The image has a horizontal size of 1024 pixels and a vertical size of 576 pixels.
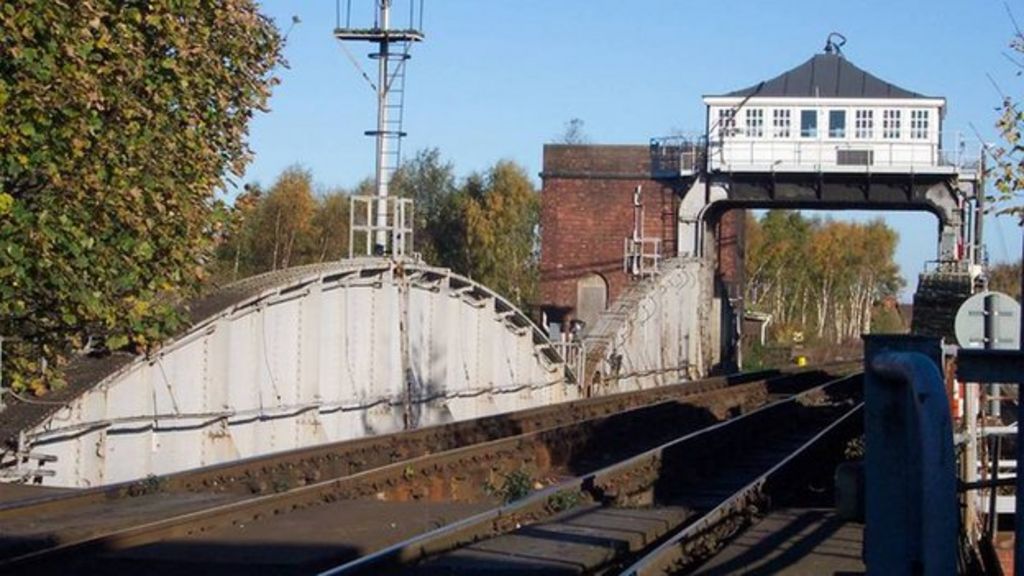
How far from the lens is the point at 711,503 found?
17609mm

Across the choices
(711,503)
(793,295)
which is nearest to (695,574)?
(711,503)

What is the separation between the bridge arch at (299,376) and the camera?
66.0 feet

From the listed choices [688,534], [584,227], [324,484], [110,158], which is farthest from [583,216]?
[688,534]

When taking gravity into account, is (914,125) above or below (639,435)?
above

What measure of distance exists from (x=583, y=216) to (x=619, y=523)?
158 feet

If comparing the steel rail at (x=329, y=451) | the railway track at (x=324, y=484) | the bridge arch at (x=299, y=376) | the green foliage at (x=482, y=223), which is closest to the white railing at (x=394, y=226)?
the bridge arch at (x=299, y=376)

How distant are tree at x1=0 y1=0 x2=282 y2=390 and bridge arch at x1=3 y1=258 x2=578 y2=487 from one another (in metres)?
2.15

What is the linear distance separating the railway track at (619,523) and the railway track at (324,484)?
1.97 ft

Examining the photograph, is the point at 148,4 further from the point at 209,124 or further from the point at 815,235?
the point at 815,235

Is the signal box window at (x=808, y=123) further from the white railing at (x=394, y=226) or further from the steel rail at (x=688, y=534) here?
the steel rail at (x=688, y=534)

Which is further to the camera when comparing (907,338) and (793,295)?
(793,295)

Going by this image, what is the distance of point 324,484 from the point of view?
1452cm

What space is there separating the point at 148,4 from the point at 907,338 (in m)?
12.5

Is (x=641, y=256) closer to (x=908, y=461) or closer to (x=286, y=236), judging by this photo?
(x=286, y=236)
